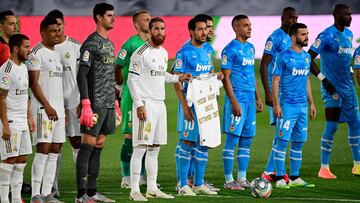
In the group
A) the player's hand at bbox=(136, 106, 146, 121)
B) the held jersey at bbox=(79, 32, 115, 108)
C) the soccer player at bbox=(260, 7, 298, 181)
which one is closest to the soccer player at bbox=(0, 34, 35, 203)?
the held jersey at bbox=(79, 32, 115, 108)

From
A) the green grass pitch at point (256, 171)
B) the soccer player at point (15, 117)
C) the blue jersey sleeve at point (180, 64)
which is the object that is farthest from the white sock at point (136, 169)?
the soccer player at point (15, 117)

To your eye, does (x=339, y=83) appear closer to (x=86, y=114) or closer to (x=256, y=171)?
(x=256, y=171)

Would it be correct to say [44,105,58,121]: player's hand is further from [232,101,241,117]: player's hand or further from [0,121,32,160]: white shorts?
[232,101,241,117]: player's hand

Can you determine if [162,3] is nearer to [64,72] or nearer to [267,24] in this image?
[267,24]

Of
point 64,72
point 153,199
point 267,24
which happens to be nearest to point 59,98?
point 64,72

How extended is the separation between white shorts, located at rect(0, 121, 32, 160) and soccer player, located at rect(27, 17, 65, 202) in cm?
A: 39

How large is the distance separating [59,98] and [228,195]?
2.34 metres

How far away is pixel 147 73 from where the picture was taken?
12.1 m

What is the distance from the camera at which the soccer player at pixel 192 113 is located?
12641 mm

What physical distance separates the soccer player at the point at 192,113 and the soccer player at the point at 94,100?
1.05 m

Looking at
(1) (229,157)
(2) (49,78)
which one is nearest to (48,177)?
(2) (49,78)

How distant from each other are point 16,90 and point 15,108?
190 mm

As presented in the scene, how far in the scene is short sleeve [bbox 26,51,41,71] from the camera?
11695 mm

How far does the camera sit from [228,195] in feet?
41.5
